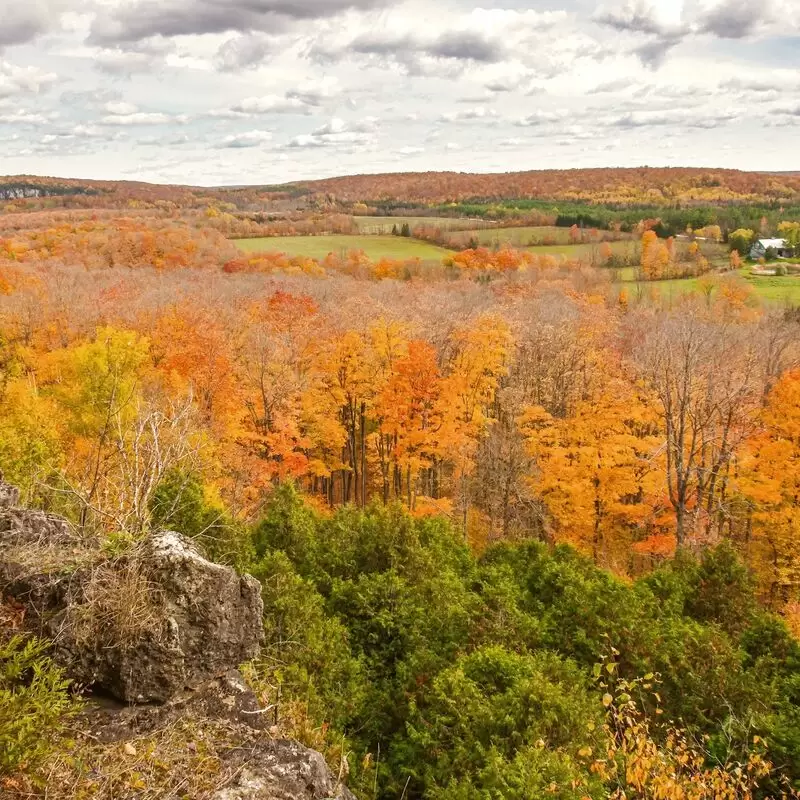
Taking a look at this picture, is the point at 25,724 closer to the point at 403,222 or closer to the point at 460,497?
the point at 460,497

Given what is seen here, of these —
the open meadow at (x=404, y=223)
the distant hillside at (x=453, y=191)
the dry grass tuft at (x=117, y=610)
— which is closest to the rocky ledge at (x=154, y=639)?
the dry grass tuft at (x=117, y=610)

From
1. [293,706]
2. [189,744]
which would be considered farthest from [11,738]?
[293,706]

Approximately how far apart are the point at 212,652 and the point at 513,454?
23.5 metres

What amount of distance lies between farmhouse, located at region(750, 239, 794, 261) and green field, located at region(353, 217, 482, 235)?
163 ft

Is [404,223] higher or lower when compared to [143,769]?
higher

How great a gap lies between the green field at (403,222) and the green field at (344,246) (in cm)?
1019

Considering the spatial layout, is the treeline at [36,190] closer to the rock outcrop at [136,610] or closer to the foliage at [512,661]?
the foliage at [512,661]

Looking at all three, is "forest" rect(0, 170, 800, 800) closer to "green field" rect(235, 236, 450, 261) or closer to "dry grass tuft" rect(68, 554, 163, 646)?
"dry grass tuft" rect(68, 554, 163, 646)

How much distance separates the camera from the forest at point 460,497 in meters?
9.77

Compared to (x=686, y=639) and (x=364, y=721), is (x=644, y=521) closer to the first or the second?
(x=686, y=639)

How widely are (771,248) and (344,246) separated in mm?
62509

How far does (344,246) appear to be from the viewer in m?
102

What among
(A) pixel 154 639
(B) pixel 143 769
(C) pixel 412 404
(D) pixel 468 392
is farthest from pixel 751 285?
(B) pixel 143 769

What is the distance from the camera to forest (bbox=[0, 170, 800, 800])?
9.77 m
